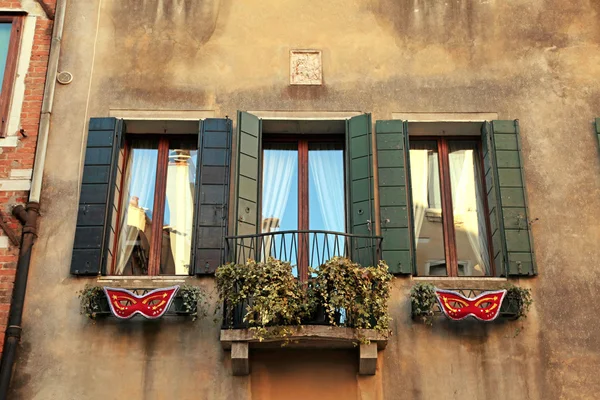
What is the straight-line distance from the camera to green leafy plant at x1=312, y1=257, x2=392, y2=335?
8977mm

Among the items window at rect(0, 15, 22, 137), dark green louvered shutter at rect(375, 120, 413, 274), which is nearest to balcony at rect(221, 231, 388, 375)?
dark green louvered shutter at rect(375, 120, 413, 274)

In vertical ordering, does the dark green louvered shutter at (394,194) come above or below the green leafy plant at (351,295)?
above

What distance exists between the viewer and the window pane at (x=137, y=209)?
10336 mm

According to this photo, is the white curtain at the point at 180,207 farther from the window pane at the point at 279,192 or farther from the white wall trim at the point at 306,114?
the white wall trim at the point at 306,114

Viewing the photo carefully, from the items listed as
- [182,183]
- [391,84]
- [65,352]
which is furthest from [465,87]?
[65,352]

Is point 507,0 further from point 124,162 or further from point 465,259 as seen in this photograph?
point 124,162

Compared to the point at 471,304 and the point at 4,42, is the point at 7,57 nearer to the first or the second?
the point at 4,42

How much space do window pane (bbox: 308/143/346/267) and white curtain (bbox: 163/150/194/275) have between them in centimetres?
146

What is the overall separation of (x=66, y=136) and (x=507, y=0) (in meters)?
5.91

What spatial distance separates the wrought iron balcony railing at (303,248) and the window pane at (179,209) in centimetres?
71

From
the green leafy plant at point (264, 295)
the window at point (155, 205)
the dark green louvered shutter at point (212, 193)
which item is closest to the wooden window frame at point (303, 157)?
the dark green louvered shutter at point (212, 193)

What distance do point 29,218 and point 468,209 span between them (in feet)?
17.0

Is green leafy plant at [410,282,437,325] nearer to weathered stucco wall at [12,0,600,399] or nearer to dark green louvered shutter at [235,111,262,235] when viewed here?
weathered stucco wall at [12,0,600,399]

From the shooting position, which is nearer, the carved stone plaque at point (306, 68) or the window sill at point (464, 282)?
the window sill at point (464, 282)
